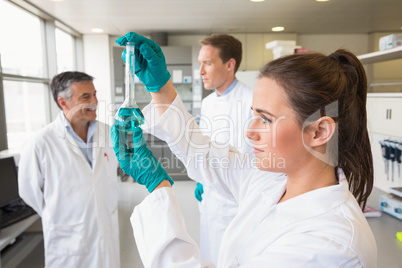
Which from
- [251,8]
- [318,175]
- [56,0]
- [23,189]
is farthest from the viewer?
[251,8]

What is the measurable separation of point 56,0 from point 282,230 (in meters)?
3.63

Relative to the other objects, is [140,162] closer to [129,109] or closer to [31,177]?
[129,109]

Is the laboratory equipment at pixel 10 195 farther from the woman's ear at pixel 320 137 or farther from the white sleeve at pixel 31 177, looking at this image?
the woman's ear at pixel 320 137

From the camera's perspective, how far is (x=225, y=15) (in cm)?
412

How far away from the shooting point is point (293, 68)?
2.74 feet

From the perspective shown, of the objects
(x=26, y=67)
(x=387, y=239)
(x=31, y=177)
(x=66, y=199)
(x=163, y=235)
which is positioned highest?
(x=26, y=67)

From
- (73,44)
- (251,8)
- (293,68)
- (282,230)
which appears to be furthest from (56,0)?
(282,230)

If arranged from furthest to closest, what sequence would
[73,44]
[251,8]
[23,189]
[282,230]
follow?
[73,44] < [251,8] < [23,189] < [282,230]

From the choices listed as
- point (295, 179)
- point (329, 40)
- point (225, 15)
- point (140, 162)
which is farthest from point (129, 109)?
point (329, 40)

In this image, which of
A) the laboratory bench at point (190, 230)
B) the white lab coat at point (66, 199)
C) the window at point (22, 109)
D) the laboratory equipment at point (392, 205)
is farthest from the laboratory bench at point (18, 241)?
the laboratory equipment at point (392, 205)

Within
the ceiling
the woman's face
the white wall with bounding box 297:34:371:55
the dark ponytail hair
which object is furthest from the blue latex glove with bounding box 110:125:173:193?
the white wall with bounding box 297:34:371:55

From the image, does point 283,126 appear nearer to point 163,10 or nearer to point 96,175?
point 96,175

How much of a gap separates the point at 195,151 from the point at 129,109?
1.03 ft

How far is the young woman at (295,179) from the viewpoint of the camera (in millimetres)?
683
